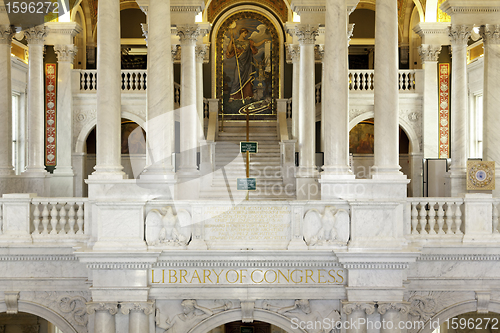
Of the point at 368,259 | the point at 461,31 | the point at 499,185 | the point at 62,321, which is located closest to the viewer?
the point at 368,259

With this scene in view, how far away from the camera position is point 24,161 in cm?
1608

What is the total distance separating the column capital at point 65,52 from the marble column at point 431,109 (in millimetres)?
11576

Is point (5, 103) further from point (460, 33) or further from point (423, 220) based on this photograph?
point (460, 33)

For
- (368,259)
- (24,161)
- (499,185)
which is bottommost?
(368,259)

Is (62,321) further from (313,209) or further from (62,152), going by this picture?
(62,152)

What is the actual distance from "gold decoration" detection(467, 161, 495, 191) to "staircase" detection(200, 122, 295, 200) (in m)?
5.16

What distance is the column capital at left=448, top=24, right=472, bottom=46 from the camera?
11922 mm

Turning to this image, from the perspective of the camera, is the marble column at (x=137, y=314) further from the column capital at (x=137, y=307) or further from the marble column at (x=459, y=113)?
the marble column at (x=459, y=113)

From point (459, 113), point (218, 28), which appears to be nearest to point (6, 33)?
point (459, 113)

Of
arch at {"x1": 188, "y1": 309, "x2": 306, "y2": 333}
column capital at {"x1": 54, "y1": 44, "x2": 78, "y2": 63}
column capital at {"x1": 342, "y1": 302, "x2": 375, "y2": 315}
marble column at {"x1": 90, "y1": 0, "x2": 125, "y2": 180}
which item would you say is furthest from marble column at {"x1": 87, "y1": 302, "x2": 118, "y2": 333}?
column capital at {"x1": 54, "y1": 44, "x2": 78, "y2": 63}

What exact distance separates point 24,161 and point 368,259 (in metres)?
12.7

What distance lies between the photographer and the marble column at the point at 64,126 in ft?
53.1

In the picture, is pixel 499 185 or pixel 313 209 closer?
pixel 313 209

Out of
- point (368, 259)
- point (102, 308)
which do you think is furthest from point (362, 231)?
point (102, 308)
